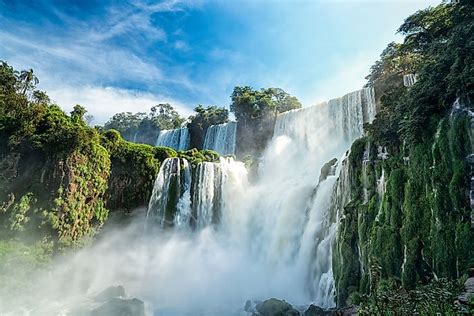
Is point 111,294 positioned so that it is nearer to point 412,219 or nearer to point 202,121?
point 412,219

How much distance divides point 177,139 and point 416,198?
3533 cm

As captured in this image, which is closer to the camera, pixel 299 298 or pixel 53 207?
pixel 299 298

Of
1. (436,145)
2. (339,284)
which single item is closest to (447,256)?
(436,145)

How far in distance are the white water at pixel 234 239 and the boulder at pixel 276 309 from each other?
70.0 inches

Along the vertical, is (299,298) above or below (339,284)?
below

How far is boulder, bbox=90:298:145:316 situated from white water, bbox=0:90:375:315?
1250 mm

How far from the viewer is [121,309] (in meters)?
13.8

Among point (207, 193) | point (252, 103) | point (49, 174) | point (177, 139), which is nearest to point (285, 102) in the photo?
point (252, 103)

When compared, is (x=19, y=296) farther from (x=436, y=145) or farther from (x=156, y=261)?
(x=436, y=145)

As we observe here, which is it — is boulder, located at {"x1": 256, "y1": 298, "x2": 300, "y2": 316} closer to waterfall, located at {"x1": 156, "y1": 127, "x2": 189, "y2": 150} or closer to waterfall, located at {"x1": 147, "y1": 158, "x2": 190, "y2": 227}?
waterfall, located at {"x1": 147, "y1": 158, "x2": 190, "y2": 227}

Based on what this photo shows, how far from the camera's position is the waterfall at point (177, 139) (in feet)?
136

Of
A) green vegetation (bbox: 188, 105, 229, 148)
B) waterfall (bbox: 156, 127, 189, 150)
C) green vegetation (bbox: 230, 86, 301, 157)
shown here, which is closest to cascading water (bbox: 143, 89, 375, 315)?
green vegetation (bbox: 230, 86, 301, 157)

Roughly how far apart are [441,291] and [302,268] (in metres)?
12.2

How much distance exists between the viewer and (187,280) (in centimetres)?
2011
